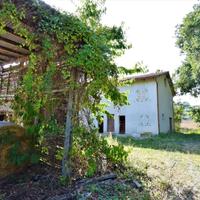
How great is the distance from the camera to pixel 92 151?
4.72m

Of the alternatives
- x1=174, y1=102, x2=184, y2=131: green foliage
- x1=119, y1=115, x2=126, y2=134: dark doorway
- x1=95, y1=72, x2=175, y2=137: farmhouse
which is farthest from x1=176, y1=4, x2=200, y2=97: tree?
x1=174, y1=102, x2=184, y2=131: green foliage

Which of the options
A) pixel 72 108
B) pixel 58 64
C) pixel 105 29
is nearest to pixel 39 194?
pixel 72 108

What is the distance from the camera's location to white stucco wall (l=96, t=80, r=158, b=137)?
20.0 metres

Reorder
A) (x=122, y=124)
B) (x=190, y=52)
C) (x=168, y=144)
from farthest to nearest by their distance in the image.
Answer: (x=122, y=124), (x=190, y=52), (x=168, y=144)

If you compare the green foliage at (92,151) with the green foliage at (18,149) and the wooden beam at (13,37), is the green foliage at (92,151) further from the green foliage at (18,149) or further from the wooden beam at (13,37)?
the wooden beam at (13,37)

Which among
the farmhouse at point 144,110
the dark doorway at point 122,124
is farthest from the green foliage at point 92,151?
the dark doorway at point 122,124

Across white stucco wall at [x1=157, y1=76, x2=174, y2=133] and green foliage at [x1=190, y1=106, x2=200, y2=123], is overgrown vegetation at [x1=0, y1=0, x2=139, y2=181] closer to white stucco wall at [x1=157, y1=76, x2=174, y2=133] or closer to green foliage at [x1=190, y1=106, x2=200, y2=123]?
white stucco wall at [x1=157, y1=76, x2=174, y2=133]

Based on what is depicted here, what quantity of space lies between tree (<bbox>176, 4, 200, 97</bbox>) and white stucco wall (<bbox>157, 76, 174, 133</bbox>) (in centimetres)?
122

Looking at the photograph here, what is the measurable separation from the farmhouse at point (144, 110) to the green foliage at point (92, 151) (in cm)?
1392

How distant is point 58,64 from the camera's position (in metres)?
4.80

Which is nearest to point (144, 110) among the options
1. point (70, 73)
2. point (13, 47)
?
point (13, 47)

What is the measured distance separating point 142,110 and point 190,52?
18.6 ft

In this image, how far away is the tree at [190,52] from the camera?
17875 millimetres

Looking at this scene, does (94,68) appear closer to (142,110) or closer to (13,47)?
(13,47)
